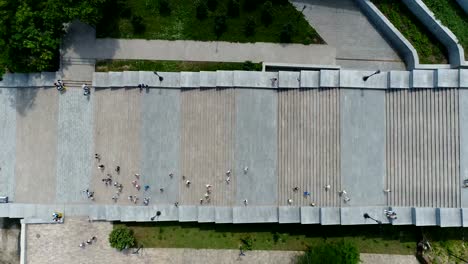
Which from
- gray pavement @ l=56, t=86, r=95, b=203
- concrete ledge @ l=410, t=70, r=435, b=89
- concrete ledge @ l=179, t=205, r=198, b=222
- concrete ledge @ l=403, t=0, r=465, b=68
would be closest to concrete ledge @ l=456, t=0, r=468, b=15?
concrete ledge @ l=403, t=0, r=465, b=68

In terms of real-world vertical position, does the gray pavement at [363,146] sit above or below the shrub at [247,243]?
above

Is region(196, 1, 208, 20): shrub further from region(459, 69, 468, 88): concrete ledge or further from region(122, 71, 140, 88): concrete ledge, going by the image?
region(459, 69, 468, 88): concrete ledge

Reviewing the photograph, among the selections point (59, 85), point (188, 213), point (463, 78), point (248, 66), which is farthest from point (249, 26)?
point (463, 78)

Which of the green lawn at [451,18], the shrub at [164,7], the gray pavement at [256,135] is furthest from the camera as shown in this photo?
the shrub at [164,7]

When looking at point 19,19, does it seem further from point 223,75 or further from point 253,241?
point 253,241

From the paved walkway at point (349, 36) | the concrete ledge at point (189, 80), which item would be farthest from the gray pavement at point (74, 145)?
the paved walkway at point (349, 36)

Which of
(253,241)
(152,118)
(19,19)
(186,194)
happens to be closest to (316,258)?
(253,241)

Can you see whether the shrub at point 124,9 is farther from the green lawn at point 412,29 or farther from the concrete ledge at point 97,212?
the green lawn at point 412,29
